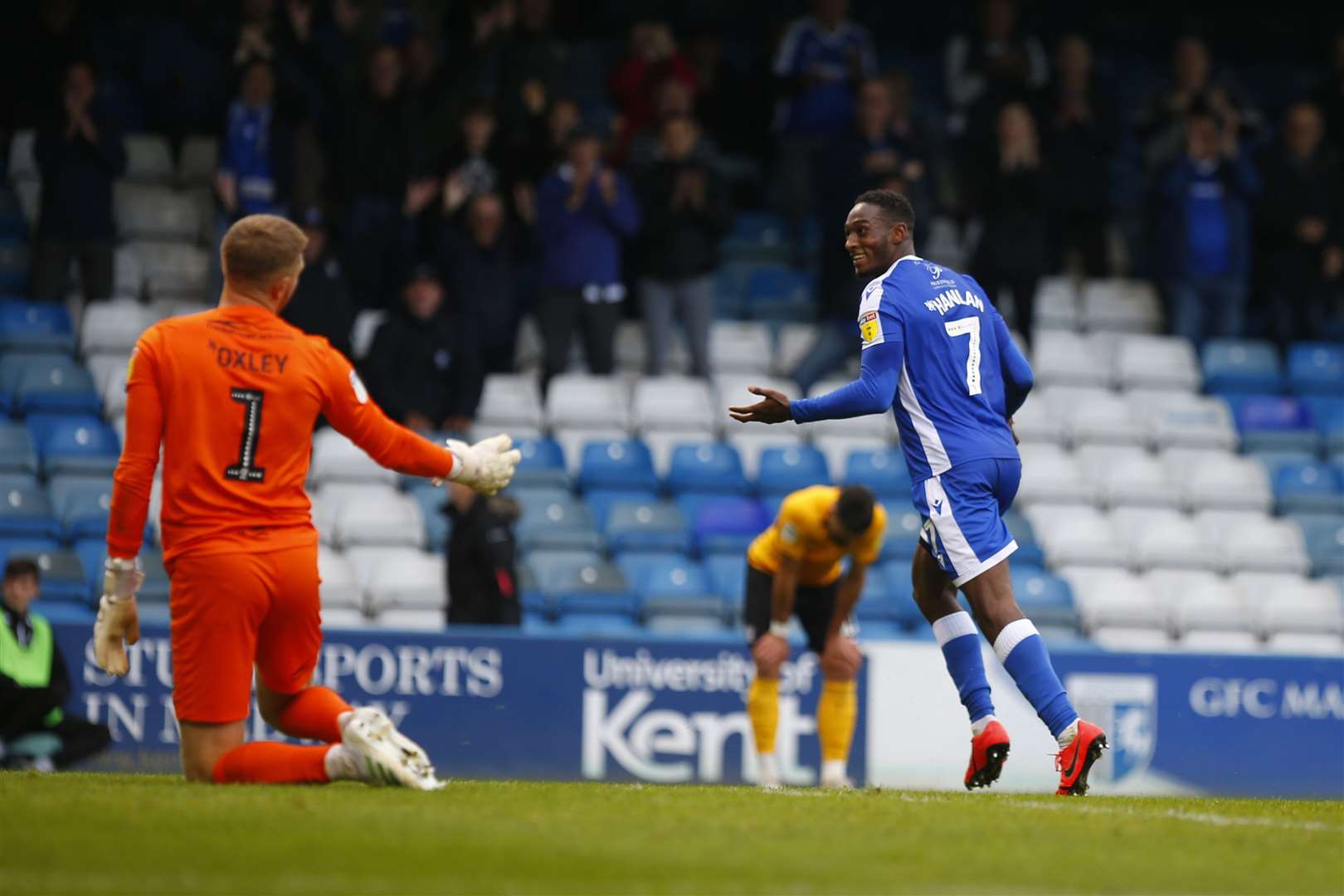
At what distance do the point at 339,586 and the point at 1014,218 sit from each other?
685 centimetres

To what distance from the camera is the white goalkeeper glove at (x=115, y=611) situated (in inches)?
249

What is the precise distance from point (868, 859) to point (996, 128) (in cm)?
1204

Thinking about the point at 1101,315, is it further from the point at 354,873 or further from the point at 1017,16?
the point at 354,873

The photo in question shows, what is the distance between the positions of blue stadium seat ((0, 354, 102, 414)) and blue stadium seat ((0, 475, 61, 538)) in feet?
3.31

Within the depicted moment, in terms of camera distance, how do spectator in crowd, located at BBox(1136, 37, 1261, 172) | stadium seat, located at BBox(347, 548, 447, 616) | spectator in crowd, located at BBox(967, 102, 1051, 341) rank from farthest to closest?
spectator in crowd, located at BBox(1136, 37, 1261, 172) < spectator in crowd, located at BBox(967, 102, 1051, 341) < stadium seat, located at BBox(347, 548, 447, 616)

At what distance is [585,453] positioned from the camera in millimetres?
14562

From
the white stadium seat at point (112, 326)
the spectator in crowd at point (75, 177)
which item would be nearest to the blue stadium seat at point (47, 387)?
the white stadium seat at point (112, 326)

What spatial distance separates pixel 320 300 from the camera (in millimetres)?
14172

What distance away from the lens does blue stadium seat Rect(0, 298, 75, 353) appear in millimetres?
14562

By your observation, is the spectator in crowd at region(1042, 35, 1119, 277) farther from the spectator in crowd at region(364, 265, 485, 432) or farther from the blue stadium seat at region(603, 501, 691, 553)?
the spectator in crowd at region(364, 265, 485, 432)

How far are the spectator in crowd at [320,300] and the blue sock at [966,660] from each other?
25.8 ft

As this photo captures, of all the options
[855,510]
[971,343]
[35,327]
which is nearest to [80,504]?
[35,327]

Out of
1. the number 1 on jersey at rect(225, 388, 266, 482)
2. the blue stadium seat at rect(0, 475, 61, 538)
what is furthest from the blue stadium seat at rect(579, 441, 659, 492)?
the number 1 on jersey at rect(225, 388, 266, 482)

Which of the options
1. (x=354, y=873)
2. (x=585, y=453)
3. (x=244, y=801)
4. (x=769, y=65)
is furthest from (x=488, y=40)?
(x=354, y=873)
